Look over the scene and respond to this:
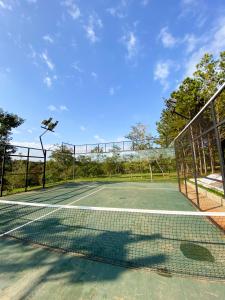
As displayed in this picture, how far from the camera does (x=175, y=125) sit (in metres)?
17.4

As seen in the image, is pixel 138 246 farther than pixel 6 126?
No

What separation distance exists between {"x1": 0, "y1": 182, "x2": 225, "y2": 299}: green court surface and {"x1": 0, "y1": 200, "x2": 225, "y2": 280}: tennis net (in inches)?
0.5

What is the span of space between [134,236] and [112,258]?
2.97 feet

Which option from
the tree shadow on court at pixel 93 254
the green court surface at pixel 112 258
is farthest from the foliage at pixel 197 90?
the tree shadow on court at pixel 93 254

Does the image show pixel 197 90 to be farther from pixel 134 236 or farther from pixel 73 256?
pixel 73 256

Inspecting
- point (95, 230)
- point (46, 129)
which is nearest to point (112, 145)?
point (46, 129)

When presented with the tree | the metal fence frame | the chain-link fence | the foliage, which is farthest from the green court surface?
the tree

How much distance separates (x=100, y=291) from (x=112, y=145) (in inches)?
611

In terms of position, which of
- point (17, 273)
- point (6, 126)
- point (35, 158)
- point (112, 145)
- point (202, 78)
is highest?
point (202, 78)

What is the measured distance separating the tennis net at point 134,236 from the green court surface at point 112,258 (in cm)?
1

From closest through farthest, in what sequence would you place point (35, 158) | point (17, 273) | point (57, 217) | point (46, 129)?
point (17, 273) → point (57, 217) → point (35, 158) → point (46, 129)

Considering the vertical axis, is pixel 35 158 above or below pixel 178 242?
above

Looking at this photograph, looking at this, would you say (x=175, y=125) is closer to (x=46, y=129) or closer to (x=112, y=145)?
(x=112, y=145)

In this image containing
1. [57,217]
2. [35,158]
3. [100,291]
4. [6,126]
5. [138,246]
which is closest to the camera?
[100,291]
